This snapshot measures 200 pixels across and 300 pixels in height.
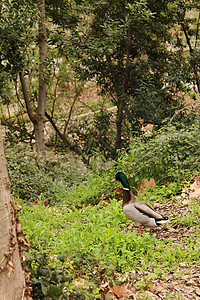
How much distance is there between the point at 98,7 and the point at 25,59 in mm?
2807

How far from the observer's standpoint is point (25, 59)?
623 centimetres

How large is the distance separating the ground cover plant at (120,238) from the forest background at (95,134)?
0.02 metres

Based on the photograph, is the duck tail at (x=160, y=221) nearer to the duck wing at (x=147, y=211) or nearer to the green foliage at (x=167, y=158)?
the duck wing at (x=147, y=211)

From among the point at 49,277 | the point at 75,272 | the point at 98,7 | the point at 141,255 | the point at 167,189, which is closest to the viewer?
the point at 49,277

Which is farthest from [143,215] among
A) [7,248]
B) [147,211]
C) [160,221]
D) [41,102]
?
[41,102]

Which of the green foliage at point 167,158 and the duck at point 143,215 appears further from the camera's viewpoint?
the green foliage at point 167,158

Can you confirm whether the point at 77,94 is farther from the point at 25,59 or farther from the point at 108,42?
the point at 25,59

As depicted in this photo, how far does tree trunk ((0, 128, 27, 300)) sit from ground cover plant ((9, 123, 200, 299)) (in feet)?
0.74

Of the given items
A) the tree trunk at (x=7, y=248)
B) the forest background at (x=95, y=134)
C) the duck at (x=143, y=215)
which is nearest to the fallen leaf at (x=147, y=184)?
the forest background at (x=95, y=134)

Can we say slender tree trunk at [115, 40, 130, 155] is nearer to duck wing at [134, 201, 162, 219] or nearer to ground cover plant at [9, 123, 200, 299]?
ground cover plant at [9, 123, 200, 299]

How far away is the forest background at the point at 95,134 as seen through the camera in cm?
341

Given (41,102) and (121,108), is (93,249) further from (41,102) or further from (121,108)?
(121,108)

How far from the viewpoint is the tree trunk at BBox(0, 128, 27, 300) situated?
2305mm

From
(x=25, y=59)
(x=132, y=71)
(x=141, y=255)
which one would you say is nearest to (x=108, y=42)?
(x=132, y=71)
